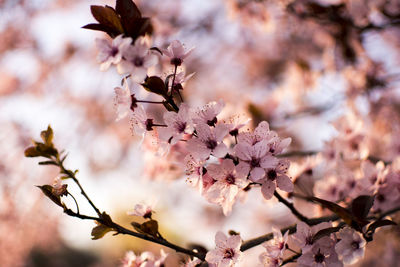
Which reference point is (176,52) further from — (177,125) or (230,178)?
(230,178)

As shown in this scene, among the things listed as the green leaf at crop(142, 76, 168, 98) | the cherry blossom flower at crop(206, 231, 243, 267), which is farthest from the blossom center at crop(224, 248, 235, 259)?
the green leaf at crop(142, 76, 168, 98)

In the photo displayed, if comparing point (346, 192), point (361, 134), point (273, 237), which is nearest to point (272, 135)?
point (273, 237)

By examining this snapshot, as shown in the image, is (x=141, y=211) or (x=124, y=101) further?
(x=141, y=211)

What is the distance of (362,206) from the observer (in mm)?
776

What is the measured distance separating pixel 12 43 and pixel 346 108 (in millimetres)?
2750

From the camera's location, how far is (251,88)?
4.08 metres

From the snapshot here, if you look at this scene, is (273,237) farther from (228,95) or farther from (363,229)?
(228,95)

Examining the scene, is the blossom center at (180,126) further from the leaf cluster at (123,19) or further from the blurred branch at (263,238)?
the blurred branch at (263,238)

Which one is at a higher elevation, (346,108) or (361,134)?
(346,108)

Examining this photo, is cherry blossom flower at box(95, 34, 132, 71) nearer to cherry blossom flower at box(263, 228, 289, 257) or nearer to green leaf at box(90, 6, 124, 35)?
green leaf at box(90, 6, 124, 35)

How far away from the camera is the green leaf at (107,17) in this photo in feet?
2.36

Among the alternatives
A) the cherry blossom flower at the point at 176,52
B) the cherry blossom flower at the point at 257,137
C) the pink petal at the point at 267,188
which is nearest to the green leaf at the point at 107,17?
the cherry blossom flower at the point at 176,52

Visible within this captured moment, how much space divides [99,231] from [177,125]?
282mm

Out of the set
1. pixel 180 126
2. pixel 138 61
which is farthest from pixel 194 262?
pixel 138 61
